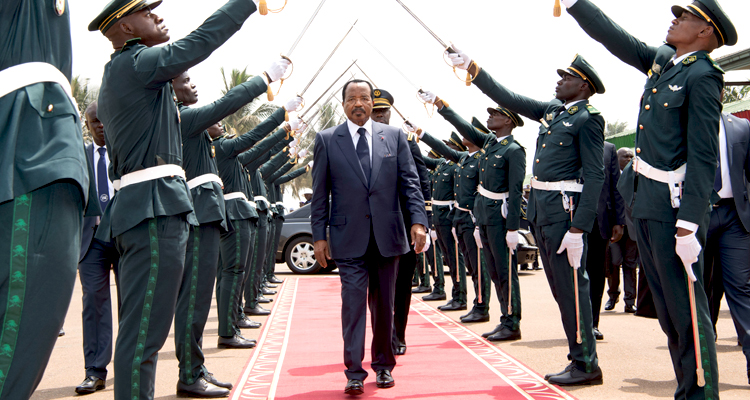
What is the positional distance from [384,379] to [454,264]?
5.01 metres

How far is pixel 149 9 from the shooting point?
3219mm

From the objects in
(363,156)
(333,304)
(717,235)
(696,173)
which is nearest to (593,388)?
(717,235)

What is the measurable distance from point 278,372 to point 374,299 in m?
1.03

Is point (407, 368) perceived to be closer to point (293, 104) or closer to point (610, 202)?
point (610, 202)

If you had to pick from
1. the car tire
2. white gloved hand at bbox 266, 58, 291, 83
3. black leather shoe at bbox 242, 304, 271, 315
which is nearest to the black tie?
white gloved hand at bbox 266, 58, 291, 83

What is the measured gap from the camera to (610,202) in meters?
6.42

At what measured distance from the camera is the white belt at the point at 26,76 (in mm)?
1907

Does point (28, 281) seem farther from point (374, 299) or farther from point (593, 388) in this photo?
point (593, 388)

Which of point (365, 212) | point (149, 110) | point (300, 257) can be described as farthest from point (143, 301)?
point (300, 257)

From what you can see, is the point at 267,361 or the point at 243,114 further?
the point at 243,114

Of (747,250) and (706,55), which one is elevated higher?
(706,55)

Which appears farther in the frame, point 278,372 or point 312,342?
point 312,342

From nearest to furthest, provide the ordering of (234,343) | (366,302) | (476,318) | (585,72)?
(366,302) < (585,72) < (234,343) < (476,318)

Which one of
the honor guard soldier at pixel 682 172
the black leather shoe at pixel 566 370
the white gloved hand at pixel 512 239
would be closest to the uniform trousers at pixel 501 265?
the white gloved hand at pixel 512 239
